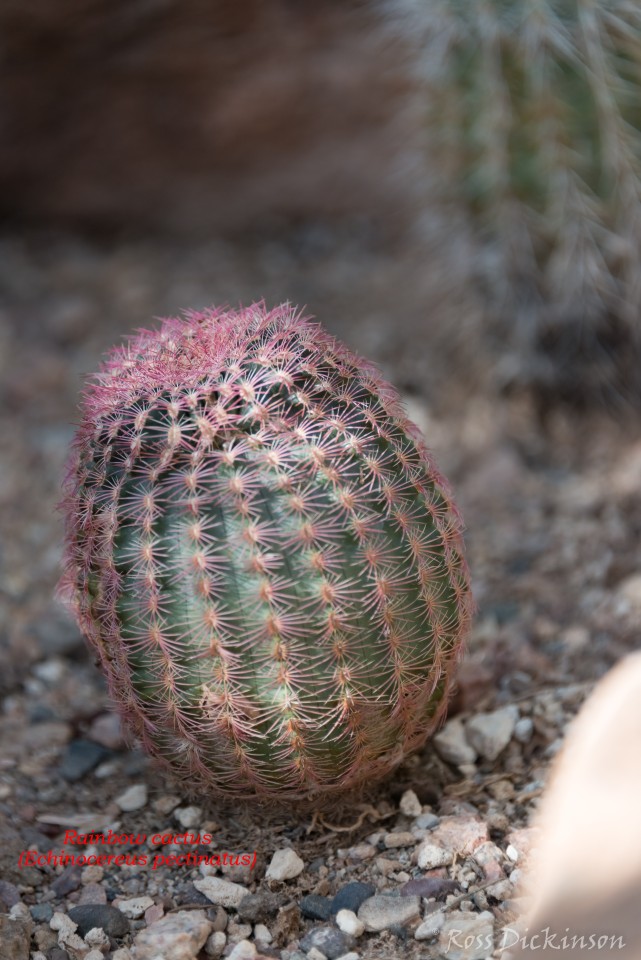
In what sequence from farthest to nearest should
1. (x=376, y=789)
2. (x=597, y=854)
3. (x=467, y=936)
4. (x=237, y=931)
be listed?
(x=376, y=789)
(x=237, y=931)
(x=467, y=936)
(x=597, y=854)

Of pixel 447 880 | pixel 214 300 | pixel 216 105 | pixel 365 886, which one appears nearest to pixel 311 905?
pixel 365 886

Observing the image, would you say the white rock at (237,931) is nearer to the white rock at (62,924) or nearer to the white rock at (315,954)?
the white rock at (315,954)

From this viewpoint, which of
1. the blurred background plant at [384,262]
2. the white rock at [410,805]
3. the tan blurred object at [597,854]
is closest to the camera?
the tan blurred object at [597,854]

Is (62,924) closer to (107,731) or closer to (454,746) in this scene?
(107,731)

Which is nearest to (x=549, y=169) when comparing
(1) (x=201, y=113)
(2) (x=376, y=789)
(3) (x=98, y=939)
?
(1) (x=201, y=113)

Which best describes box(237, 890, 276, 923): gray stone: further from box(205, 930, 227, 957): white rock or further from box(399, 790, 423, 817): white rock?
box(399, 790, 423, 817): white rock

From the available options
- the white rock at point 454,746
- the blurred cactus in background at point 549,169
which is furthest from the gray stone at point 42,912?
the blurred cactus in background at point 549,169
